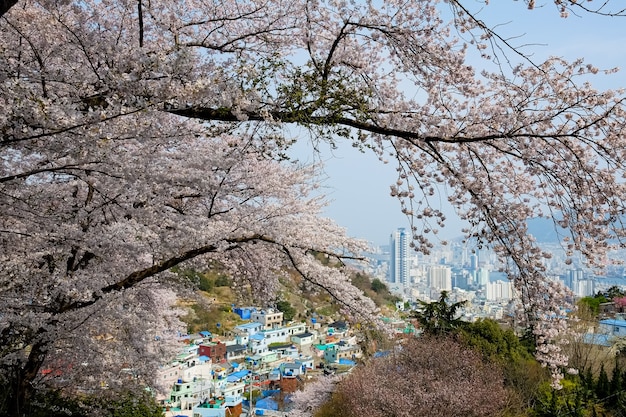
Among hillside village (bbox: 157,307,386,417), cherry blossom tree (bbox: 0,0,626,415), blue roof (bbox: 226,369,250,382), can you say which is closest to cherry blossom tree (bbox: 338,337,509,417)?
hillside village (bbox: 157,307,386,417)

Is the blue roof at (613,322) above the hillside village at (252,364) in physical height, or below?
above

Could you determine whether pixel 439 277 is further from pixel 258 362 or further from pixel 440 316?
pixel 440 316

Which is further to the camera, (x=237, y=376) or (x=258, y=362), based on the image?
(x=258, y=362)

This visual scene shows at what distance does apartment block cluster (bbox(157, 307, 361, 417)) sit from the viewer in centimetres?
1867

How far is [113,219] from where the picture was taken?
3543 millimetres

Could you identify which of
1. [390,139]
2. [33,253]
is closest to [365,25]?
[390,139]

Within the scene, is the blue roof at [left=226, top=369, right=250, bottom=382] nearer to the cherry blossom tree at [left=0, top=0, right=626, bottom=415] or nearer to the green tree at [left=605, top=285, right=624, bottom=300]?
the green tree at [left=605, top=285, right=624, bottom=300]

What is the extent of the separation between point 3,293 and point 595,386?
12192 millimetres

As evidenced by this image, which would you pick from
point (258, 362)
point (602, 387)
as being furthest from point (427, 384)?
point (258, 362)

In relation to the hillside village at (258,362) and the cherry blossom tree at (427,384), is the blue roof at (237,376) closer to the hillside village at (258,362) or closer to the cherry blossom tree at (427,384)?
the hillside village at (258,362)

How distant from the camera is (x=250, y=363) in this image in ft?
78.4

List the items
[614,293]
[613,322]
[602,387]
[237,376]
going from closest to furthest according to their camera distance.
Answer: [602,387]
[613,322]
[614,293]
[237,376]

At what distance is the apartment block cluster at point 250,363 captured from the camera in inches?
735

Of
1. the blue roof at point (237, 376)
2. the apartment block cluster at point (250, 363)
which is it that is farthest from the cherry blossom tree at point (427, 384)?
the blue roof at point (237, 376)
